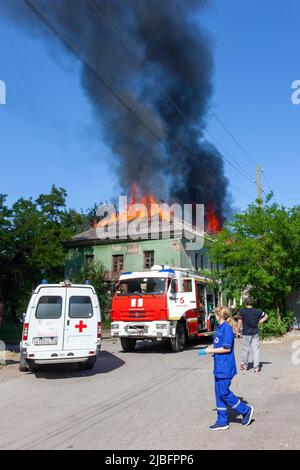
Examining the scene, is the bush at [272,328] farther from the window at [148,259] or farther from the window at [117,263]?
the window at [117,263]

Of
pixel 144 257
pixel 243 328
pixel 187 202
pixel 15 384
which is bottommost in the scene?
pixel 15 384

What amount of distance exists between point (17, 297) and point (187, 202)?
551 inches

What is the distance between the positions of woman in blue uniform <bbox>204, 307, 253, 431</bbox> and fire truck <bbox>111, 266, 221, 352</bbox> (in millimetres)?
7813

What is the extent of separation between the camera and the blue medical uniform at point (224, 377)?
5.58m

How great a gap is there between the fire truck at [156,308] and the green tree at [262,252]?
2.10 meters

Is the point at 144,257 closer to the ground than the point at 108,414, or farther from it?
farther from it

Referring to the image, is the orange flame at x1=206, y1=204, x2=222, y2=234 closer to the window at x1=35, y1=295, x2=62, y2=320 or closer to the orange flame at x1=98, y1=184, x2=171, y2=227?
the orange flame at x1=98, y1=184, x2=171, y2=227

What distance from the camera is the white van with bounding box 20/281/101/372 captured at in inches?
390

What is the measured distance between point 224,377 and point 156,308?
814 centimetres

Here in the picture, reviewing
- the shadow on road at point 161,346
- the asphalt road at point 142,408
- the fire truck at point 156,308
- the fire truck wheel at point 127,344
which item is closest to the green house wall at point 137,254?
the shadow on road at point 161,346
